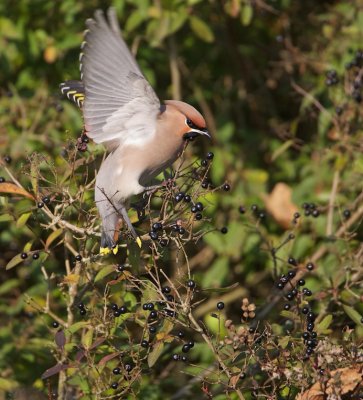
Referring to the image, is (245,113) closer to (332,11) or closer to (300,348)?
(332,11)

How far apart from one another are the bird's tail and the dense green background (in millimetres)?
282

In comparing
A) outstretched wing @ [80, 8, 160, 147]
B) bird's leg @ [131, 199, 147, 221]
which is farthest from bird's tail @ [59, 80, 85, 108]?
bird's leg @ [131, 199, 147, 221]

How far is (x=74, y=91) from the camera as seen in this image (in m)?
4.66

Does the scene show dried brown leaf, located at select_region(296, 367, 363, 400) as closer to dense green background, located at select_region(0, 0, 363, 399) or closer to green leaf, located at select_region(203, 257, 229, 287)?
dense green background, located at select_region(0, 0, 363, 399)

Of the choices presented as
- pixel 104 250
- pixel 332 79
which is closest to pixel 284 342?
pixel 104 250

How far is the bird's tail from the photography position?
15.1ft

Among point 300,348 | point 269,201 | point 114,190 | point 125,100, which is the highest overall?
point 125,100

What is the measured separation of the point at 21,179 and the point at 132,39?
1.72 metres

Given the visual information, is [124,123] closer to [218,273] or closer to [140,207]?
[140,207]

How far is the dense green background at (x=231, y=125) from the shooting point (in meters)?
5.15

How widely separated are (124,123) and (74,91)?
0.51 metres

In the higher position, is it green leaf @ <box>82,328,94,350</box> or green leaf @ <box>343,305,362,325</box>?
green leaf @ <box>82,328,94,350</box>

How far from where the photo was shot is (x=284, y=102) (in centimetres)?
736

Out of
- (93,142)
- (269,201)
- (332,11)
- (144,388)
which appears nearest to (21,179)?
(93,142)
